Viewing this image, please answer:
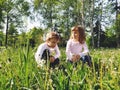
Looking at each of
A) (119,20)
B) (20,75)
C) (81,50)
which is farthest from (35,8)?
(20,75)

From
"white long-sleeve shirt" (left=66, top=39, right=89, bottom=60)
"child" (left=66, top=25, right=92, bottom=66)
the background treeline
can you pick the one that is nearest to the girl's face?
"child" (left=66, top=25, right=92, bottom=66)

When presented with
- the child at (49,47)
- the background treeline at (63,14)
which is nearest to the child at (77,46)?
the child at (49,47)

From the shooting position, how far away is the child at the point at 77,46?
6572mm

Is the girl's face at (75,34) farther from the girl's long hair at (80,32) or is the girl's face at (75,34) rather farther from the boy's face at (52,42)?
the boy's face at (52,42)

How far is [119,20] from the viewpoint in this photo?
41.6m

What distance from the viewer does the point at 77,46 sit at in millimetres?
6934

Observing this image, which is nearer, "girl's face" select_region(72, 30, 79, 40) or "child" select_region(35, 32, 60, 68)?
"child" select_region(35, 32, 60, 68)

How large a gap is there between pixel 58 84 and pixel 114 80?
2.01ft

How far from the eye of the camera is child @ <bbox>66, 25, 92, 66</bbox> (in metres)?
6.57

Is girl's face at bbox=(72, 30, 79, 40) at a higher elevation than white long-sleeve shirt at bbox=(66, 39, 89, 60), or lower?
higher

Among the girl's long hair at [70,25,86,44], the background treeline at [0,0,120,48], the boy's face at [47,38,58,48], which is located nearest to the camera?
the boy's face at [47,38,58,48]

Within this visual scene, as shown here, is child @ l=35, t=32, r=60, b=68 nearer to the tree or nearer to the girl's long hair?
the girl's long hair

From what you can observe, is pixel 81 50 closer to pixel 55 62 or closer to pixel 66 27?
pixel 55 62

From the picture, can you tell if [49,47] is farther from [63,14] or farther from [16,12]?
[63,14]
